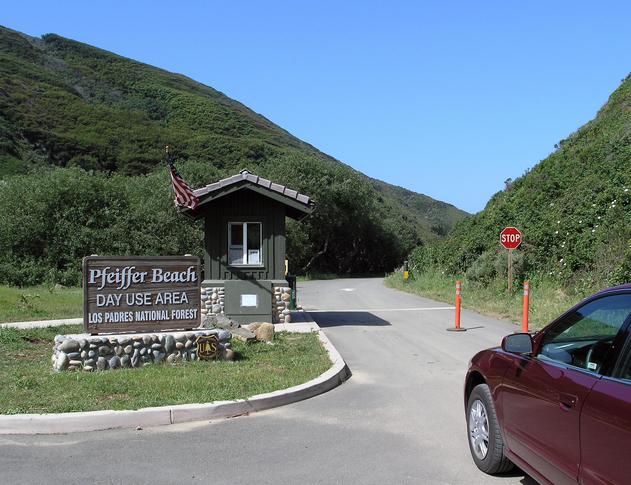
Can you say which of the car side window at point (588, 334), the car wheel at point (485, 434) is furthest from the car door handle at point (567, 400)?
the car wheel at point (485, 434)

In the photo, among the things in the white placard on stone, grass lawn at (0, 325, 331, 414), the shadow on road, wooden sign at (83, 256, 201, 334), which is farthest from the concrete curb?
the shadow on road

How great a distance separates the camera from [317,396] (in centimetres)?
789

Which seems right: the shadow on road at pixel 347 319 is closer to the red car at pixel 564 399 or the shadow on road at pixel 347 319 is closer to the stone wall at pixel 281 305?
the stone wall at pixel 281 305

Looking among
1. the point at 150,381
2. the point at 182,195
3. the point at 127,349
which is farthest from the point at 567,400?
the point at 182,195

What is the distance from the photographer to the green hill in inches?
1289

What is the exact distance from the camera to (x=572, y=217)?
20219 mm

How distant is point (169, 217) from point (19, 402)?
28.9m

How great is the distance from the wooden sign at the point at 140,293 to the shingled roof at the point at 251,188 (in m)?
4.72

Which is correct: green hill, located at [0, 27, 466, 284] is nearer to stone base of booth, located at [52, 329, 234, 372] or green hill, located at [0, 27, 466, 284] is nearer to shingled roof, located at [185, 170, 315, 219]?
shingled roof, located at [185, 170, 315, 219]

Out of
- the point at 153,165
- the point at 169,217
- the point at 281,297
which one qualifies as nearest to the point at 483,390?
the point at 281,297

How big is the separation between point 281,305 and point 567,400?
447 inches

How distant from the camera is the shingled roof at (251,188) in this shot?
569 inches

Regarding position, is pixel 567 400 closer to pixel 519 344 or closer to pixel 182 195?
Result: pixel 519 344

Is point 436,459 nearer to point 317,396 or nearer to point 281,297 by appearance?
point 317,396
